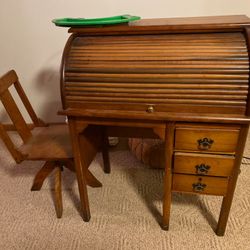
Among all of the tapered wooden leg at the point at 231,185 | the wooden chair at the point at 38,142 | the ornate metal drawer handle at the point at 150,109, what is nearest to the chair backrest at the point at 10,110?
the wooden chair at the point at 38,142

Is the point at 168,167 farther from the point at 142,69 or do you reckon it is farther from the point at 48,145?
the point at 48,145

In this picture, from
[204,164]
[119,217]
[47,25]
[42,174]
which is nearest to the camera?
[204,164]

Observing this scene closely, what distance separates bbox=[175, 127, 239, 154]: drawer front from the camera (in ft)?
3.32

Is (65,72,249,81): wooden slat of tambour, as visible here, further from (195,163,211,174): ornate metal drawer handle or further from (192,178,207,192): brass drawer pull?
(192,178,207,192): brass drawer pull

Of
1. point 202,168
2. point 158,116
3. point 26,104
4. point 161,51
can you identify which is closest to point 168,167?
point 202,168

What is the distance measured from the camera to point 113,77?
1003 millimetres

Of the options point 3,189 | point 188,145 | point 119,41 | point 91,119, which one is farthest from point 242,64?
point 3,189

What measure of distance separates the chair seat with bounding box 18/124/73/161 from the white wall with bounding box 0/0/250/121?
589 millimetres

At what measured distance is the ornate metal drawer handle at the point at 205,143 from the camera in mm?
1041

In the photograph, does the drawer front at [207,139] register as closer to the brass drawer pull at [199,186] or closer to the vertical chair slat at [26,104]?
the brass drawer pull at [199,186]

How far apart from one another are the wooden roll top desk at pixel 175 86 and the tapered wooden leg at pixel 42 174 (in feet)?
1.73

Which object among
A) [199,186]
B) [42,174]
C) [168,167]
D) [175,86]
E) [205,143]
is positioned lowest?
[42,174]

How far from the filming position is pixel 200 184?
1.17 metres

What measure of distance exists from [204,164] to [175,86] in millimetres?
379
